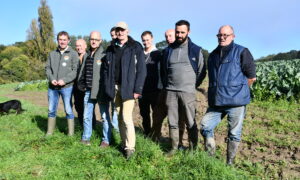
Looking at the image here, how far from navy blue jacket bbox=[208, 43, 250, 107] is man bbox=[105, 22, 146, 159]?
3.60 ft

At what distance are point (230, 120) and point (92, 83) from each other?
226 cm

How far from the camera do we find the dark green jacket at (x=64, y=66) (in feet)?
16.8

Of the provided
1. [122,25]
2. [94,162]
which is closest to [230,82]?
[122,25]

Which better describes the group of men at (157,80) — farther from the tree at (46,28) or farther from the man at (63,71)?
the tree at (46,28)

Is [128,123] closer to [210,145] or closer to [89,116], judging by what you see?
[89,116]

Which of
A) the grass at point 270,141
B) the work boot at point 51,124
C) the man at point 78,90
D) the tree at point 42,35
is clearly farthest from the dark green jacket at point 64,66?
the tree at point 42,35

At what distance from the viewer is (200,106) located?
8.63 m

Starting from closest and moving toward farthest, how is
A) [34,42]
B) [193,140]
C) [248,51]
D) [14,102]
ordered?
1. [248,51]
2. [193,140]
3. [14,102]
4. [34,42]

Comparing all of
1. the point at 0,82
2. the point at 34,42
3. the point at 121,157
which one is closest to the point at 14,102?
the point at 121,157

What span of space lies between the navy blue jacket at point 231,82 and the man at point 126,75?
1098mm

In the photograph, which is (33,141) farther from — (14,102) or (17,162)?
(14,102)

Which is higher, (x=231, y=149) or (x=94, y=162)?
(x=231, y=149)

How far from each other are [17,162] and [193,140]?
2607 mm

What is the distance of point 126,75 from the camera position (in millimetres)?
4082
